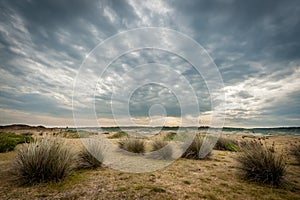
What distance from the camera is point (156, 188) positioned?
12.7 ft

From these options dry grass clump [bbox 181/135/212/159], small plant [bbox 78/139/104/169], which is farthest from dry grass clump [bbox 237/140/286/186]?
small plant [bbox 78/139/104/169]

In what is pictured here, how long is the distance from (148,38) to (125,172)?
764 centimetres

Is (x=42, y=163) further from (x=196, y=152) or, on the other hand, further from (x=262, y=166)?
(x=196, y=152)

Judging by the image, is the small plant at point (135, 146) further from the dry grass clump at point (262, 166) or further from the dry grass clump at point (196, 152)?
the dry grass clump at point (262, 166)

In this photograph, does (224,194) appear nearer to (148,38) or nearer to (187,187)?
(187,187)

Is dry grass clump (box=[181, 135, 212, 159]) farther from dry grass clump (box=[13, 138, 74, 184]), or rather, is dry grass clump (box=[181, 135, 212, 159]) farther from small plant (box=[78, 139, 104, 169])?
dry grass clump (box=[13, 138, 74, 184])

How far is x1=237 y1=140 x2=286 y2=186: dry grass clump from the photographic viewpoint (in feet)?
14.4

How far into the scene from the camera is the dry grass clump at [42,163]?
4.13m

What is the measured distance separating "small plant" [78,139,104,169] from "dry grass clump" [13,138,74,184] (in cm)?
104

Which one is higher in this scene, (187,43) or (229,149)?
(187,43)

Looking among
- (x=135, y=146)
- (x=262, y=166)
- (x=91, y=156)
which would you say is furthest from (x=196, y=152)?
(x=91, y=156)

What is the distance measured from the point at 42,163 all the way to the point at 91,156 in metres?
1.82

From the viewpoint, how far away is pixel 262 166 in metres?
4.59

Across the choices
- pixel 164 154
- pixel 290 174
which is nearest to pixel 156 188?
pixel 164 154
